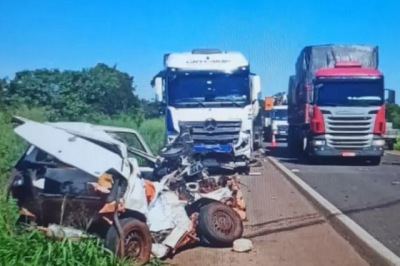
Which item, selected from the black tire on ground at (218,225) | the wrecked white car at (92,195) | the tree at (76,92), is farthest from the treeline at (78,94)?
the wrecked white car at (92,195)

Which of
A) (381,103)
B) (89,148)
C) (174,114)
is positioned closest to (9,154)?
(89,148)

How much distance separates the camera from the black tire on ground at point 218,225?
852 cm

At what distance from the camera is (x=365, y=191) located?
15.3m

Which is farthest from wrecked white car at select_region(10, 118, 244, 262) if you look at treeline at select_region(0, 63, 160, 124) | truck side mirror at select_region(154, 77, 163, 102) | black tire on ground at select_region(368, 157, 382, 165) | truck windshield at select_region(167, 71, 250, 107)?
black tire on ground at select_region(368, 157, 382, 165)

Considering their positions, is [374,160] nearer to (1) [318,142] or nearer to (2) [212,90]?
(1) [318,142]

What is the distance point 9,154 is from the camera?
1112 cm

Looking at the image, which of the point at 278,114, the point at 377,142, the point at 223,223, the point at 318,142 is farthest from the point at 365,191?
the point at 278,114

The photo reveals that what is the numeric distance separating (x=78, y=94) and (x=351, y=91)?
9891 millimetres

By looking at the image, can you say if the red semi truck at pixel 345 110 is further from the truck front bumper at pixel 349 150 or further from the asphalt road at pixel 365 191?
the asphalt road at pixel 365 191

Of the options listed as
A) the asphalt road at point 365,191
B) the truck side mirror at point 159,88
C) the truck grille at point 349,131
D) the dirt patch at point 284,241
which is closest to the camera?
the dirt patch at point 284,241

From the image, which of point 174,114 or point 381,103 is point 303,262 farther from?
point 381,103

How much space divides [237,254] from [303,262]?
854 millimetres

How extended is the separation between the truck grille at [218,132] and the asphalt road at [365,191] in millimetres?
2303

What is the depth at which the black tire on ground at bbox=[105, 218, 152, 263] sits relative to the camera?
709 centimetres
